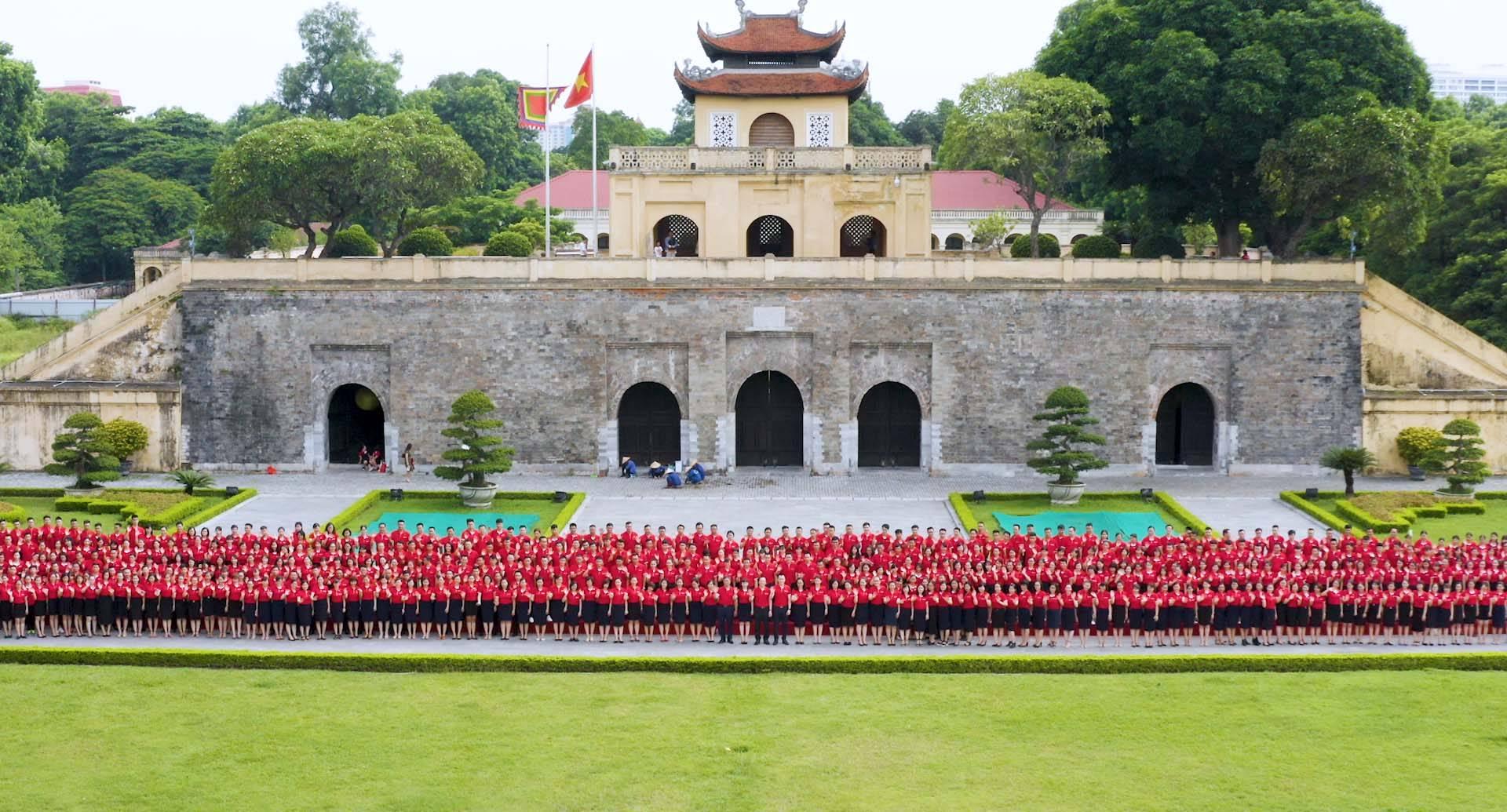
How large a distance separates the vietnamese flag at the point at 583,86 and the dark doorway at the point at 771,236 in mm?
5591

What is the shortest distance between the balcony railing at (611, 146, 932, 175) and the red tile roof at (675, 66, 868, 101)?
1.81 m

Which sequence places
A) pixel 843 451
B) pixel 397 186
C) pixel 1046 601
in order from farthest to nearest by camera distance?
pixel 397 186
pixel 843 451
pixel 1046 601

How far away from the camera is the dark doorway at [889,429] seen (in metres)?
38.9

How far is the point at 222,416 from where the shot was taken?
125ft

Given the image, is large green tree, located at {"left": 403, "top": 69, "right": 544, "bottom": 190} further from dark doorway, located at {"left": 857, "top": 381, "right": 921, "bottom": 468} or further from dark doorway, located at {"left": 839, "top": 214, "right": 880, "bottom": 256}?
dark doorway, located at {"left": 857, "top": 381, "right": 921, "bottom": 468}

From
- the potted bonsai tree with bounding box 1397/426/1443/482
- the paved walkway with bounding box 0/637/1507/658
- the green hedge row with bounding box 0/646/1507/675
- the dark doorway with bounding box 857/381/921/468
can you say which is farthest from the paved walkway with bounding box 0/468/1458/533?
the green hedge row with bounding box 0/646/1507/675

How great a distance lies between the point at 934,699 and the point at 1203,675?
13.3 feet

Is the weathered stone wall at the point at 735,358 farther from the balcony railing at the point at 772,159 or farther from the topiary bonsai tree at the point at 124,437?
the balcony railing at the point at 772,159

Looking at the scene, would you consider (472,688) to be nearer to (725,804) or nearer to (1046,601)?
(725,804)

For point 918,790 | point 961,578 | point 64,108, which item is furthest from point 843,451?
point 64,108

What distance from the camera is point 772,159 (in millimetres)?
41469

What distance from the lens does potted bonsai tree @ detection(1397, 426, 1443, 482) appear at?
36344 mm

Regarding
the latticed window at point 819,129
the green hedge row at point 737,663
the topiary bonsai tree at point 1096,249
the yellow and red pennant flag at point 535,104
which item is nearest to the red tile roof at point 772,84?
the latticed window at point 819,129

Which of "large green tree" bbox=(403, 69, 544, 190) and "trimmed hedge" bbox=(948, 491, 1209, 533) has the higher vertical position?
"large green tree" bbox=(403, 69, 544, 190)
